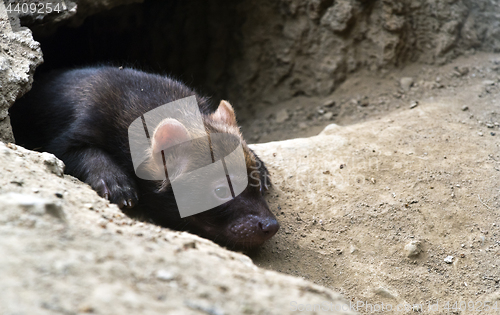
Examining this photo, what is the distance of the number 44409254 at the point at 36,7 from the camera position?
161 inches

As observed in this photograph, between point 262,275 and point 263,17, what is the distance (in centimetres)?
590

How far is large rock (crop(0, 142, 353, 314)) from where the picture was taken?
5.16 feet

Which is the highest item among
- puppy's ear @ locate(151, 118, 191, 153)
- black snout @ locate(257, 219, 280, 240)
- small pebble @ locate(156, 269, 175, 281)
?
small pebble @ locate(156, 269, 175, 281)

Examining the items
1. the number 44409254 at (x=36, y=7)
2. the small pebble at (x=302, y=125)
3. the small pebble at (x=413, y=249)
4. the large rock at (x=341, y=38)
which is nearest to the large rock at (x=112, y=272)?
the small pebble at (x=413, y=249)

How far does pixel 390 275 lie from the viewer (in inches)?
126

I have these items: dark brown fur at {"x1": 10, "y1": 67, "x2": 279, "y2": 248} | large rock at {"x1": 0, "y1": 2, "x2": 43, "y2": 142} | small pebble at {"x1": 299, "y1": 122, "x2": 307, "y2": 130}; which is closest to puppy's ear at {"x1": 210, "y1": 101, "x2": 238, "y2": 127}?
dark brown fur at {"x1": 10, "y1": 67, "x2": 279, "y2": 248}

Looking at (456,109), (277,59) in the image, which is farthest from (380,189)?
(277,59)

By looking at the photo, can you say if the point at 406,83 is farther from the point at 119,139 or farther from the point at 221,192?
the point at 119,139

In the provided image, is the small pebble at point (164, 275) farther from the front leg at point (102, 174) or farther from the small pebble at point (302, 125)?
the small pebble at point (302, 125)

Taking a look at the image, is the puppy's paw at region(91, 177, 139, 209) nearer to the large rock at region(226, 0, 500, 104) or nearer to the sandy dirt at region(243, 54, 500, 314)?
the sandy dirt at region(243, 54, 500, 314)

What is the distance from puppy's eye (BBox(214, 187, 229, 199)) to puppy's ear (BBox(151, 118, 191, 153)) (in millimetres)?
493

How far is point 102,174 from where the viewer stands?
3613 millimetres

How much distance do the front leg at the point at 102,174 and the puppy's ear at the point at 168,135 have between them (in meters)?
0.43

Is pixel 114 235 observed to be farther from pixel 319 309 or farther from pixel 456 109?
pixel 456 109
